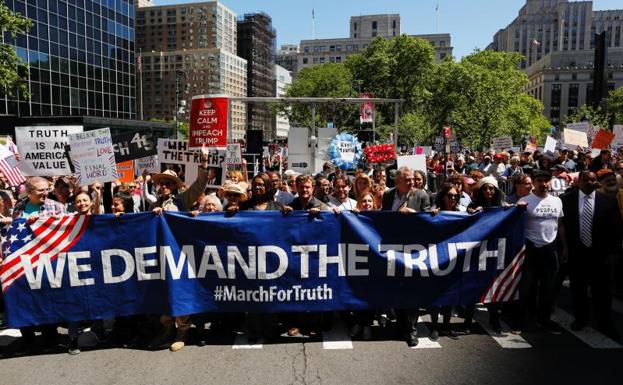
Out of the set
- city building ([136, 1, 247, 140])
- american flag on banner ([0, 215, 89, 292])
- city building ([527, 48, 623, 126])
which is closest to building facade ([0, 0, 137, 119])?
american flag on banner ([0, 215, 89, 292])

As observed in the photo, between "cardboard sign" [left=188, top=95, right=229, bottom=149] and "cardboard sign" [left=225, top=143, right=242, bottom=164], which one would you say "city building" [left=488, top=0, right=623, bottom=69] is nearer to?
"cardboard sign" [left=225, top=143, right=242, bottom=164]

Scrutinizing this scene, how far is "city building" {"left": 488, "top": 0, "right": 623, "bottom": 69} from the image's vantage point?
186 meters

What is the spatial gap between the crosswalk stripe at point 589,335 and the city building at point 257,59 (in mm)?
162238

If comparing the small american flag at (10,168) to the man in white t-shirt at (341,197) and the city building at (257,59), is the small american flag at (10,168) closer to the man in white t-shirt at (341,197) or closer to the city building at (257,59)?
the man in white t-shirt at (341,197)

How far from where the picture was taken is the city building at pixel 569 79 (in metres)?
121

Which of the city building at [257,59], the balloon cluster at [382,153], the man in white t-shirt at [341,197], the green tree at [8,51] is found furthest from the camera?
the city building at [257,59]

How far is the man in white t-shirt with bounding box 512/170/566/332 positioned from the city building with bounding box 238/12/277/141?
16256cm

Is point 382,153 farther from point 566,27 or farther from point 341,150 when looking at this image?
point 566,27

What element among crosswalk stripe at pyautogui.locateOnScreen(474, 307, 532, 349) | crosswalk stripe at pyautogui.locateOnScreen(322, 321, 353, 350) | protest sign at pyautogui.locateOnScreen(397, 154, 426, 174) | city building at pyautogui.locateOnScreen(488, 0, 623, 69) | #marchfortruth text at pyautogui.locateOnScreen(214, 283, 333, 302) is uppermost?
city building at pyautogui.locateOnScreen(488, 0, 623, 69)

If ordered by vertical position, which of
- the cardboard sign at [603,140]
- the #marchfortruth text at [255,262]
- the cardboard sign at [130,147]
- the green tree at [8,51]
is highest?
the green tree at [8,51]

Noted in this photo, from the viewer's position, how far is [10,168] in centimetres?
891

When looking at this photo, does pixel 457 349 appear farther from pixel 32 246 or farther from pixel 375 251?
pixel 32 246

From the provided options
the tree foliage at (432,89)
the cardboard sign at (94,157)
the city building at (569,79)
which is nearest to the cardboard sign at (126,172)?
the cardboard sign at (94,157)

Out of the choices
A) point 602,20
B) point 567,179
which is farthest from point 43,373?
point 602,20
